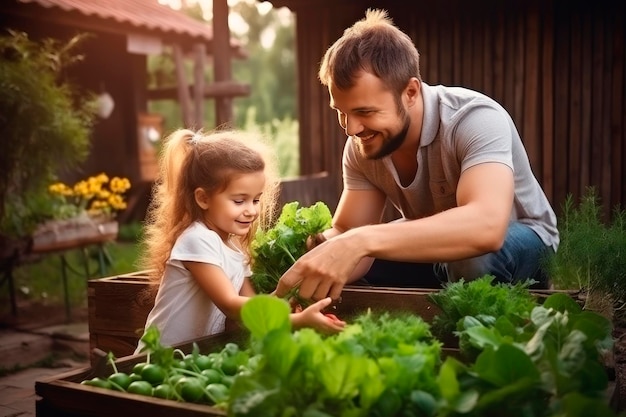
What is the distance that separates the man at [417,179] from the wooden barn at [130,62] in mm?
4986

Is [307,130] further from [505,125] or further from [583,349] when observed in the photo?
[583,349]

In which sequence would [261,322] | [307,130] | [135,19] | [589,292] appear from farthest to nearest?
1. [135,19]
2. [307,130]
3. [589,292]
4. [261,322]

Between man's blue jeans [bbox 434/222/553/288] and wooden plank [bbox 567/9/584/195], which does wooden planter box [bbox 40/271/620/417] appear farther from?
wooden plank [bbox 567/9/584/195]

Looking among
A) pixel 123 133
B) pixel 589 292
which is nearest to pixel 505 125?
pixel 589 292

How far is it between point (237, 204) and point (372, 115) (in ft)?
2.06

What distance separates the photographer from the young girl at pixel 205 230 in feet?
9.57

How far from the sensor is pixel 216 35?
827cm

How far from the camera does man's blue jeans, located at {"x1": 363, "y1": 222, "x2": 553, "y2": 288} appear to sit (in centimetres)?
329

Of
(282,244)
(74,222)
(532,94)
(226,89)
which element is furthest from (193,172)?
(226,89)

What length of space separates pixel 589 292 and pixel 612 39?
463cm

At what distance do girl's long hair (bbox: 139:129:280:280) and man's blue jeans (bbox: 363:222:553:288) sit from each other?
709 millimetres

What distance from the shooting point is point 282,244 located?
3057 mm

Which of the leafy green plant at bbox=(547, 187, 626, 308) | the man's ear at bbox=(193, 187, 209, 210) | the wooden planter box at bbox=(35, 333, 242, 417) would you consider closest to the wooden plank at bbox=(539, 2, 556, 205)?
the leafy green plant at bbox=(547, 187, 626, 308)

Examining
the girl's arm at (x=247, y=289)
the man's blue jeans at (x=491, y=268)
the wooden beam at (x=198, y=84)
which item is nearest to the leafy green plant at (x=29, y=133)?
the wooden beam at (x=198, y=84)
